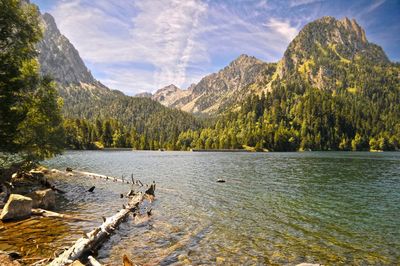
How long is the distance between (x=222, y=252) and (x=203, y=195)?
23.7 m

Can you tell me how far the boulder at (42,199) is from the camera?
32.0 m

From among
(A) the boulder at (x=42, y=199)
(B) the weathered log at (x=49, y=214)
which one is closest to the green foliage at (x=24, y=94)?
(A) the boulder at (x=42, y=199)

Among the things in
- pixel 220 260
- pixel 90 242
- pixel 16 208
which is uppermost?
pixel 16 208

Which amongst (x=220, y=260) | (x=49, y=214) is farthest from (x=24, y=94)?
(x=220, y=260)

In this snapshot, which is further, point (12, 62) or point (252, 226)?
point (12, 62)

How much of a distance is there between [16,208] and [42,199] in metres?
5.26

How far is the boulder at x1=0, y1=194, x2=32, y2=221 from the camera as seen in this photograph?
26.9 metres

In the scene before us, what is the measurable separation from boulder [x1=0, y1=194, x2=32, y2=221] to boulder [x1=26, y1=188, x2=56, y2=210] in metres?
3.20

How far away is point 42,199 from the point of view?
3253 cm

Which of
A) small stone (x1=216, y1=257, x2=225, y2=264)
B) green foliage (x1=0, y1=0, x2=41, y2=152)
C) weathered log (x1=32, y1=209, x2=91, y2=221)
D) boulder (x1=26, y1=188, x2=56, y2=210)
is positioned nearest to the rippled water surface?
small stone (x1=216, y1=257, x2=225, y2=264)

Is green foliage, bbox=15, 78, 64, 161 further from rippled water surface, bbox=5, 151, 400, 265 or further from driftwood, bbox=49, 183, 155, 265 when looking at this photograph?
driftwood, bbox=49, 183, 155, 265

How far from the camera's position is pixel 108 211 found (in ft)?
110

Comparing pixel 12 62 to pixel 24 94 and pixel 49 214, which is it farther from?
pixel 49 214

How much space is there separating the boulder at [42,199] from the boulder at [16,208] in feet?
10.5
